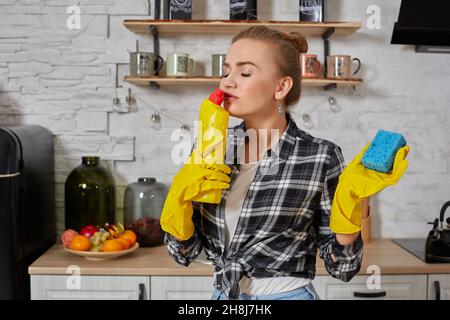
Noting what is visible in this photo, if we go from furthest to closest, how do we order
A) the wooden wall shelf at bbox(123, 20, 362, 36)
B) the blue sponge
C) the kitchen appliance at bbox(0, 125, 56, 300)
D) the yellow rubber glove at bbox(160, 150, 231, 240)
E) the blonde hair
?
the wooden wall shelf at bbox(123, 20, 362, 36)
the kitchen appliance at bbox(0, 125, 56, 300)
the blonde hair
the yellow rubber glove at bbox(160, 150, 231, 240)
the blue sponge

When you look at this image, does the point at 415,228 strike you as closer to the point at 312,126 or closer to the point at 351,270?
the point at 312,126

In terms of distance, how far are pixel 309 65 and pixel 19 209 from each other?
1.17 m

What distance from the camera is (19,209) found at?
6.25 ft

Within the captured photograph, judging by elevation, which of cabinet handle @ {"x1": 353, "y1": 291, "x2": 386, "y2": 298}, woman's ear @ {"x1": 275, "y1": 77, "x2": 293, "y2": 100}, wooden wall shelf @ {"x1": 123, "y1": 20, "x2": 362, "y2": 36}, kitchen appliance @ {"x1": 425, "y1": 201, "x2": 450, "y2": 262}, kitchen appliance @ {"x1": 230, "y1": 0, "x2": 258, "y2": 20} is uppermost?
kitchen appliance @ {"x1": 230, "y1": 0, "x2": 258, "y2": 20}

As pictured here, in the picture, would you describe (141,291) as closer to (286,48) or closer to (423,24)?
(286,48)

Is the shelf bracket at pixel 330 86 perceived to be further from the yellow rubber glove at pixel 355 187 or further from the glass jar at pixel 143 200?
the yellow rubber glove at pixel 355 187

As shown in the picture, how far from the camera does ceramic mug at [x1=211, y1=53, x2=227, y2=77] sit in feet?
7.04

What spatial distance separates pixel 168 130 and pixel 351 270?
4.33 ft

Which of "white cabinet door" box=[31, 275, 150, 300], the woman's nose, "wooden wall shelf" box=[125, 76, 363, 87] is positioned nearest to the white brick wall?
"wooden wall shelf" box=[125, 76, 363, 87]

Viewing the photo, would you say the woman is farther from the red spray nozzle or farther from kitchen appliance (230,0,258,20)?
kitchen appliance (230,0,258,20)

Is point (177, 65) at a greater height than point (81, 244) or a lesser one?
greater

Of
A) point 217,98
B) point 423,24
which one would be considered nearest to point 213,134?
point 217,98

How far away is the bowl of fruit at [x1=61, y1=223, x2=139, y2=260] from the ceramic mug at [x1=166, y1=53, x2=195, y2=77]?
24.1 inches

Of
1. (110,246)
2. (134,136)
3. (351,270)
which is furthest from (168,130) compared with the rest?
(351,270)
